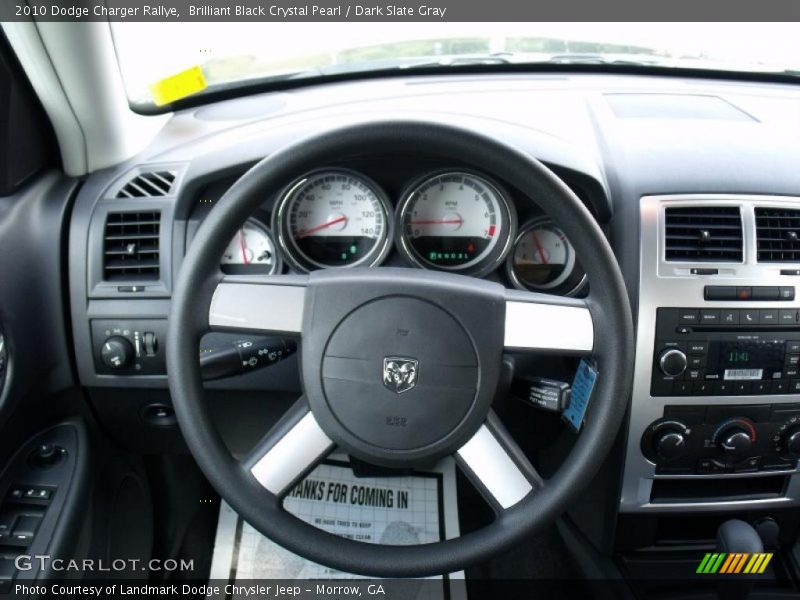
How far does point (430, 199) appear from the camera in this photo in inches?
51.9

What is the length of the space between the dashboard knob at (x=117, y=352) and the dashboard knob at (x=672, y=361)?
111 centimetres

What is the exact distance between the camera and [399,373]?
3.42ft

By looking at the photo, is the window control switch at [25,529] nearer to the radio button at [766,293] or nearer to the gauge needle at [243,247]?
the gauge needle at [243,247]

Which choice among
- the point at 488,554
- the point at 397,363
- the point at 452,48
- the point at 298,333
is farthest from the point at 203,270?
the point at 452,48

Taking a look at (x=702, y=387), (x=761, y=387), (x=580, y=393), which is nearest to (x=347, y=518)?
(x=580, y=393)

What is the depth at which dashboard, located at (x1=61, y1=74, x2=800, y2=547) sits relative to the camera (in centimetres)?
131

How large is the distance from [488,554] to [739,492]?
803 mm

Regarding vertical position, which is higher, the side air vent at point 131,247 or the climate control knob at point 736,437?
the side air vent at point 131,247

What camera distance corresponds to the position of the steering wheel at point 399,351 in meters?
1.02

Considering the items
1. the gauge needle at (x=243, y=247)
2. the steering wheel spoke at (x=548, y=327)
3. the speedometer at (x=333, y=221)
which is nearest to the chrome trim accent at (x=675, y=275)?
the steering wheel spoke at (x=548, y=327)

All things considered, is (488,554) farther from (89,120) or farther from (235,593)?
(89,120)

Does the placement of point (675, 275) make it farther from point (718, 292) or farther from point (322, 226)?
point (322, 226)

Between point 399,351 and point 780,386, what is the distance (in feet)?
2.84

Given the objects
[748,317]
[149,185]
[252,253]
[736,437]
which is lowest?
[736,437]
